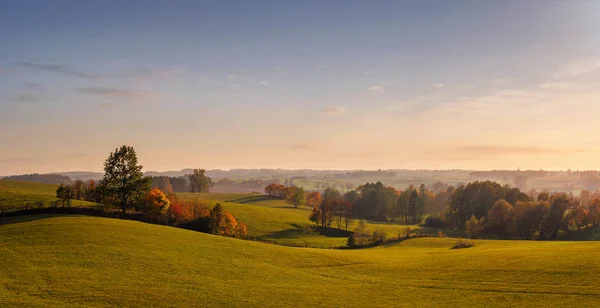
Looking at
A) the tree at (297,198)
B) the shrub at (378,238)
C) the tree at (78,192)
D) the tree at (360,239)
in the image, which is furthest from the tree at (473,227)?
the tree at (78,192)

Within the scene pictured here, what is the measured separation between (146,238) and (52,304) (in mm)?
21039

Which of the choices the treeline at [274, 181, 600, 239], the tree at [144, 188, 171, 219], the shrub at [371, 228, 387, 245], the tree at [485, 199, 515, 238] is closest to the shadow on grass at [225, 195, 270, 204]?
the treeline at [274, 181, 600, 239]

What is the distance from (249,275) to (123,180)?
4657cm

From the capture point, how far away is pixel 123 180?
73.1 meters

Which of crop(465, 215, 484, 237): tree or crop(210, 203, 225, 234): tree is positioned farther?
crop(465, 215, 484, 237): tree

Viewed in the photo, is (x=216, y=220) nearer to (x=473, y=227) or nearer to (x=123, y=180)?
(x=123, y=180)

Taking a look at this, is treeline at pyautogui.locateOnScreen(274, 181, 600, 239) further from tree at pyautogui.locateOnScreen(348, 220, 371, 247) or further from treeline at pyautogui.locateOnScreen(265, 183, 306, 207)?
tree at pyautogui.locateOnScreen(348, 220, 371, 247)

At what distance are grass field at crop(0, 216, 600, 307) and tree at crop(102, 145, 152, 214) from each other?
71.7 ft

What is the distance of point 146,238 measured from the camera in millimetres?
48406

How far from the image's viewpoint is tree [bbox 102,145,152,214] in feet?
238

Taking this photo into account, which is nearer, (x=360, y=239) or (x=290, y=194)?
(x=360, y=239)

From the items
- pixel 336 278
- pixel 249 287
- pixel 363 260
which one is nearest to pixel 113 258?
pixel 249 287

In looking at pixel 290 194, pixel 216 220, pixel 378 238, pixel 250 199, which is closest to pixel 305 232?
pixel 378 238

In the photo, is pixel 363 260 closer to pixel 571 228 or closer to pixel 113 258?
pixel 113 258
